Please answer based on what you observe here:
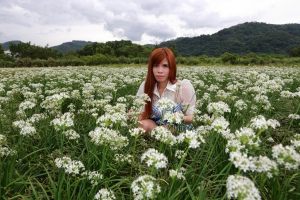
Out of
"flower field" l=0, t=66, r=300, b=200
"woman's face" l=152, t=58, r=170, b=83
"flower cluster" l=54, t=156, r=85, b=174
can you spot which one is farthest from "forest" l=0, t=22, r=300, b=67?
"flower cluster" l=54, t=156, r=85, b=174

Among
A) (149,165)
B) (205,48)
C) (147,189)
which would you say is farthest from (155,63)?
(205,48)

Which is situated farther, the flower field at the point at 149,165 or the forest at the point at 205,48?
the forest at the point at 205,48

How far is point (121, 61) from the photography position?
42.7 metres

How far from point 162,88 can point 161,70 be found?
0.66m

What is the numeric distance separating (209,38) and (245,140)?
398ft

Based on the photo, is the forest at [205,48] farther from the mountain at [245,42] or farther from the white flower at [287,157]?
the white flower at [287,157]

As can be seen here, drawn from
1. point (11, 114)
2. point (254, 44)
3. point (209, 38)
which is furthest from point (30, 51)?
point (11, 114)

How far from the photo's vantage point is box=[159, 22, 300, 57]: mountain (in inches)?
3426

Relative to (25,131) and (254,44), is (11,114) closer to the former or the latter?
(25,131)

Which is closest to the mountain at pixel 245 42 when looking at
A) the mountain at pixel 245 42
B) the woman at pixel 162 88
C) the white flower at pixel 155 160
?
the mountain at pixel 245 42

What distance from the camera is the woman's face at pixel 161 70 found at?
5.21 metres

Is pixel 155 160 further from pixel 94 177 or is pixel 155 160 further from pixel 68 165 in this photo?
pixel 68 165

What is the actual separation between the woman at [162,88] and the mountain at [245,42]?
3352 inches

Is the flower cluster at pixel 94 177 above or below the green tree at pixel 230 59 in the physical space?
below
